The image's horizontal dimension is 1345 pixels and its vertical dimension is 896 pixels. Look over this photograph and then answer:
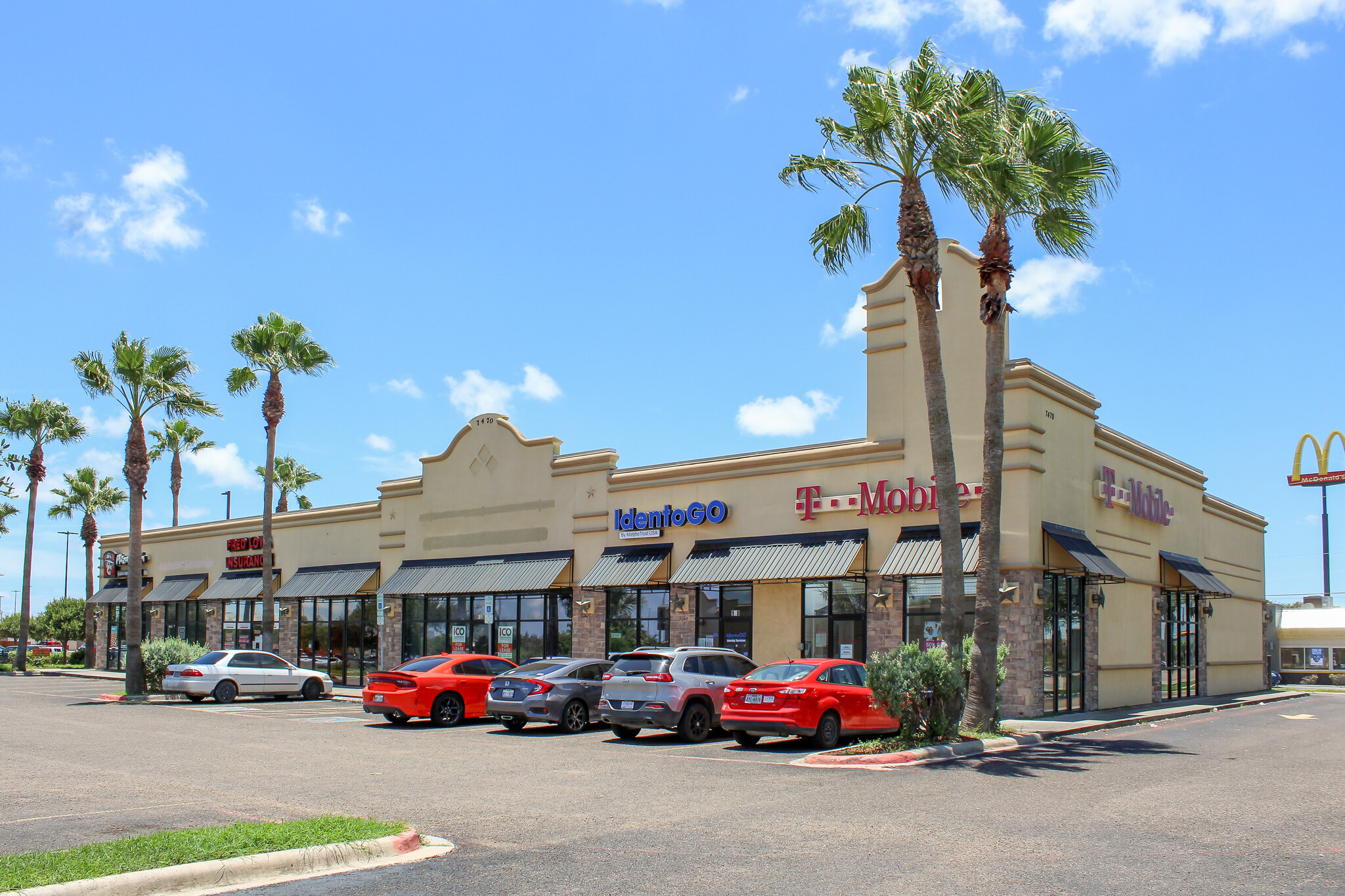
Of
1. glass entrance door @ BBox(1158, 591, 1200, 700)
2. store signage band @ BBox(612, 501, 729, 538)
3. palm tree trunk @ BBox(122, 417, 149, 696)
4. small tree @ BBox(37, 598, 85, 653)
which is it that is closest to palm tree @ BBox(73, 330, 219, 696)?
palm tree trunk @ BBox(122, 417, 149, 696)

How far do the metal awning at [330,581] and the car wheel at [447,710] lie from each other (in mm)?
14351

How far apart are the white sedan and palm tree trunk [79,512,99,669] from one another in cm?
2259

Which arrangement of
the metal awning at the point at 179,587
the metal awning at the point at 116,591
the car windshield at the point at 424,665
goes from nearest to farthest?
the car windshield at the point at 424,665 → the metal awning at the point at 179,587 → the metal awning at the point at 116,591

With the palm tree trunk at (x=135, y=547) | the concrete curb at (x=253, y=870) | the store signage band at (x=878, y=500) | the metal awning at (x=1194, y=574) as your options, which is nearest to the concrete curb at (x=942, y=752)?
the store signage band at (x=878, y=500)

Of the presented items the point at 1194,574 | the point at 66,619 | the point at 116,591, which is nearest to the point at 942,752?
the point at 1194,574

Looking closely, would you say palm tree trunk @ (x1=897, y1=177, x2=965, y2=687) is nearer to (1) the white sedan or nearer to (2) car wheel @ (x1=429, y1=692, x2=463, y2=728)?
(2) car wheel @ (x1=429, y1=692, x2=463, y2=728)

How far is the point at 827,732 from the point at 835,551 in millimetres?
7458

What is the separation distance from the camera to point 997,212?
1842cm

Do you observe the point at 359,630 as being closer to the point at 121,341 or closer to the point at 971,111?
the point at 121,341

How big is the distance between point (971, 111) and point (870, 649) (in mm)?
11404

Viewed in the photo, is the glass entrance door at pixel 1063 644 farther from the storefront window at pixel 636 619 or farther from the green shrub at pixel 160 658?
the green shrub at pixel 160 658

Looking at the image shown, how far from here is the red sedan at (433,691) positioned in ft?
70.5

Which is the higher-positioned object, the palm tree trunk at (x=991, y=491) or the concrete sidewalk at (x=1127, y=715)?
the palm tree trunk at (x=991, y=491)

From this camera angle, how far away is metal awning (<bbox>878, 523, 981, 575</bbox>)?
21703mm
